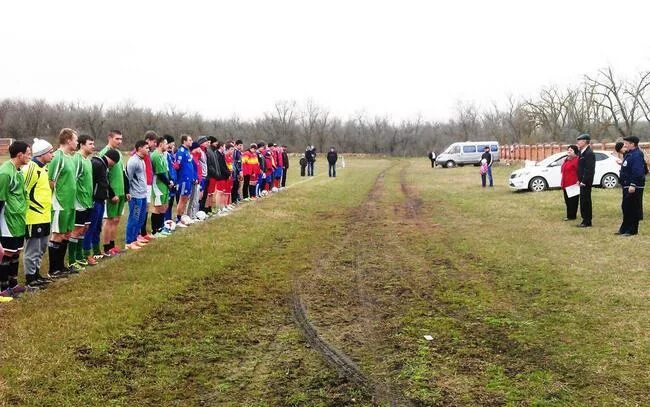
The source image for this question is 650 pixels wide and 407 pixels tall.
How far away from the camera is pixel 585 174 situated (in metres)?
12.6

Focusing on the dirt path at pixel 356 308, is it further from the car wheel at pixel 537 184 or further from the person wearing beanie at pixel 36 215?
the car wheel at pixel 537 184

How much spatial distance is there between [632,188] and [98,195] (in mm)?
9726

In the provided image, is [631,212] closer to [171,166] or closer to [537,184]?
[171,166]

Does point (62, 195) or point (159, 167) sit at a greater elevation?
point (159, 167)

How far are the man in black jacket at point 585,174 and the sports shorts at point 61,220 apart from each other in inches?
409

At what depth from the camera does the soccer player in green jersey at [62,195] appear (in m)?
7.73

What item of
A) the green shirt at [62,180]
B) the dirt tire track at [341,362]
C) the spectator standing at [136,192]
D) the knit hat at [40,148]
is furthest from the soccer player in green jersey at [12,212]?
the dirt tire track at [341,362]

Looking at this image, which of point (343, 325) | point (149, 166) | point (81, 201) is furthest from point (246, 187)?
point (343, 325)

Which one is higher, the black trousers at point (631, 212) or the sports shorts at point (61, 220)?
the sports shorts at point (61, 220)

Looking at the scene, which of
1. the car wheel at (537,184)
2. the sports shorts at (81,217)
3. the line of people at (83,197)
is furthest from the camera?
the car wheel at (537,184)

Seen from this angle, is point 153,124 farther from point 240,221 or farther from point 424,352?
point 424,352

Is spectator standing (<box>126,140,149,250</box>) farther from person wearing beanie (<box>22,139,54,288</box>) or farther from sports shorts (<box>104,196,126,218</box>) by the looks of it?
person wearing beanie (<box>22,139,54,288</box>)

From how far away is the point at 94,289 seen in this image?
7.03 m

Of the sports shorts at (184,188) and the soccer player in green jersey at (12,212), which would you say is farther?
the sports shorts at (184,188)
